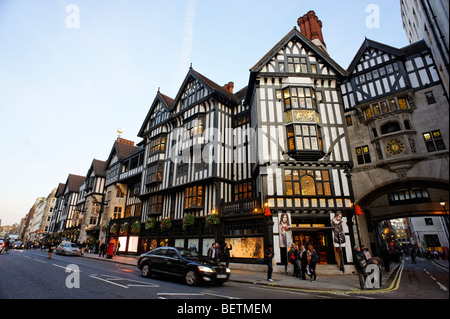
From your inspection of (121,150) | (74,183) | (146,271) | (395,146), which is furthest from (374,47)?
(74,183)

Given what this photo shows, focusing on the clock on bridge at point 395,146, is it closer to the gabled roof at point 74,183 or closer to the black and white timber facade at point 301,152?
the black and white timber facade at point 301,152

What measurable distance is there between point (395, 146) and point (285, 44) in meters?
12.9

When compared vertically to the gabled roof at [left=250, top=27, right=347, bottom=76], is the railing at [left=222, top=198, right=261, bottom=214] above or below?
below

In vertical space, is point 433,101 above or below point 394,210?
above

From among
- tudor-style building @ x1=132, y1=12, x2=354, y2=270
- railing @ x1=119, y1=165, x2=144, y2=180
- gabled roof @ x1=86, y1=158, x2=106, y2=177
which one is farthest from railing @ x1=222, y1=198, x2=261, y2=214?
gabled roof @ x1=86, y1=158, x2=106, y2=177

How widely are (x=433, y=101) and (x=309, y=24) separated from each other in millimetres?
16915

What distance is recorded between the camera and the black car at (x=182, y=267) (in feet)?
29.3

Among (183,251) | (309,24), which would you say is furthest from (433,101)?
(183,251)

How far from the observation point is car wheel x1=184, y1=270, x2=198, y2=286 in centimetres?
892

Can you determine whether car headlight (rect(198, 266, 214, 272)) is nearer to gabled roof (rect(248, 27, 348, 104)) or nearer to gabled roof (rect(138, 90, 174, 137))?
gabled roof (rect(248, 27, 348, 104))

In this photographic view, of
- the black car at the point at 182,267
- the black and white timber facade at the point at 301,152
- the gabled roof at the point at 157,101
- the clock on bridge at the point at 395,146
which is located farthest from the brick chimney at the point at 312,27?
the black car at the point at 182,267

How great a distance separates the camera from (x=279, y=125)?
720 inches
